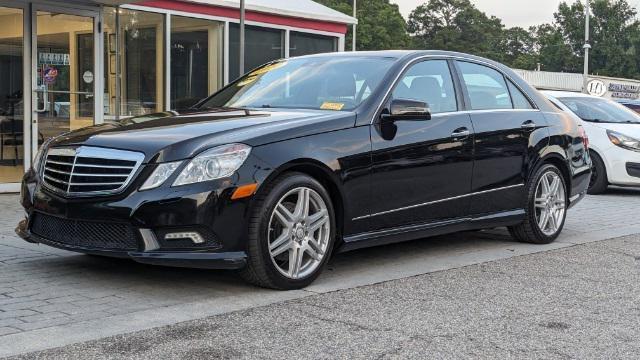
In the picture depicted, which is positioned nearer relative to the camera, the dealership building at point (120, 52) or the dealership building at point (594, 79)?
the dealership building at point (120, 52)

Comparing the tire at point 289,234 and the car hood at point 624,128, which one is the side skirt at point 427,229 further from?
the car hood at point 624,128

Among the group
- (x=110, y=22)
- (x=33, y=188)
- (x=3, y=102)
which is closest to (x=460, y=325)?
(x=33, y=188)

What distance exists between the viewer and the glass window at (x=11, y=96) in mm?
9859

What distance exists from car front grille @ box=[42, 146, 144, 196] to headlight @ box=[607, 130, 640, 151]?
8685 mm

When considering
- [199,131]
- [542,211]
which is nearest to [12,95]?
[199,131]

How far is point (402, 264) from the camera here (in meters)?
6.16

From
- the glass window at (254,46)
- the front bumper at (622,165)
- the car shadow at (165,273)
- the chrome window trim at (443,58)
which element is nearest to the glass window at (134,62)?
the glass window at (254,46)

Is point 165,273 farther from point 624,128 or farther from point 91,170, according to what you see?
point 624,128

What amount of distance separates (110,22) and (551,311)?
8.86 meters

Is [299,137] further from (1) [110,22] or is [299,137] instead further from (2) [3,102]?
(1) [110,22]

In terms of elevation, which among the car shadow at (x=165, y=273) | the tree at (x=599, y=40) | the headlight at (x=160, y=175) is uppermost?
the tree at (x=599, y=40)

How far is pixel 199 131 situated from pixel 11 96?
585 cm

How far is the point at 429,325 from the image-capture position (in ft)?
14.5

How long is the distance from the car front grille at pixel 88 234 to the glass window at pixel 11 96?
5.18m
